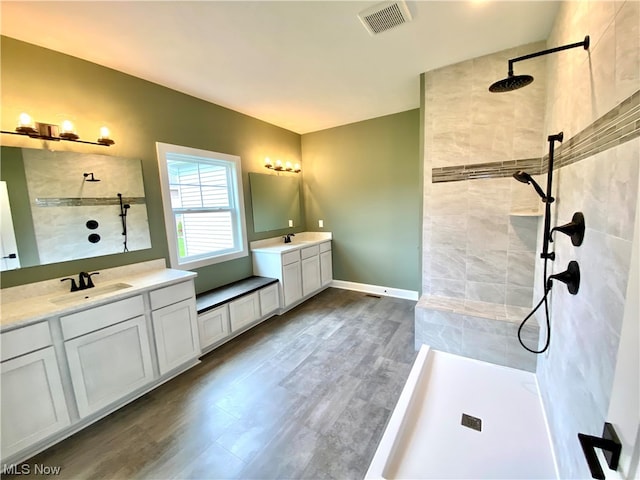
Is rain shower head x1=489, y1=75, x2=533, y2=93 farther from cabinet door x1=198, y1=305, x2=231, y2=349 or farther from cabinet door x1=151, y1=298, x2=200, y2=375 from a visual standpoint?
cabinet door x1=198, y1=305, x2=231, y2=349

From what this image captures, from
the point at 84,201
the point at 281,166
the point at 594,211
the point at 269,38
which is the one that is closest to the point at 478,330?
the point at 594,211

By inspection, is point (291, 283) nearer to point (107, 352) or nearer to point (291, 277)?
point (291, 277)

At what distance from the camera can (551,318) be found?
5.32 ft

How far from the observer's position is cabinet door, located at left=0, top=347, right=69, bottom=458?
1.47m

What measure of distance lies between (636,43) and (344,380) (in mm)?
2405

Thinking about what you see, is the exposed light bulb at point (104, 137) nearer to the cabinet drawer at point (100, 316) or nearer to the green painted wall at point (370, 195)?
the cabinet drawer at point (100, 316)

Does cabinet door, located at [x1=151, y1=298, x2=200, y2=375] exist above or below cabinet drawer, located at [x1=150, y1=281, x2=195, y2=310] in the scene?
below

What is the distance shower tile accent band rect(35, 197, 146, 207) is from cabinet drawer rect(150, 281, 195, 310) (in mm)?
908

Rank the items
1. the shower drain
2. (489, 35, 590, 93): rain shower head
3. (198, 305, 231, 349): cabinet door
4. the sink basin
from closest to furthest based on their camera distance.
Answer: (489, 35, 590, 93): rain shower head
the shower drain
the sink basin
(198, 305, 231, 349): cabinet door

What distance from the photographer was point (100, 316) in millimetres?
1814

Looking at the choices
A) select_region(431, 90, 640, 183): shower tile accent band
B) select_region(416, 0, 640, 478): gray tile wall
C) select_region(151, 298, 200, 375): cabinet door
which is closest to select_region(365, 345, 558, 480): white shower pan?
select_region(416, 0, 640, 478): gray tile wall

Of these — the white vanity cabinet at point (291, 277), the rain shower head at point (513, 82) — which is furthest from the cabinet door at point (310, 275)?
the rain shower head at point (513, 82)

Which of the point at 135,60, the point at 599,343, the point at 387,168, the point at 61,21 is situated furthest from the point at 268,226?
the point at 599,343

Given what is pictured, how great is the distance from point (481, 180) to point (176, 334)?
3.10 metres
